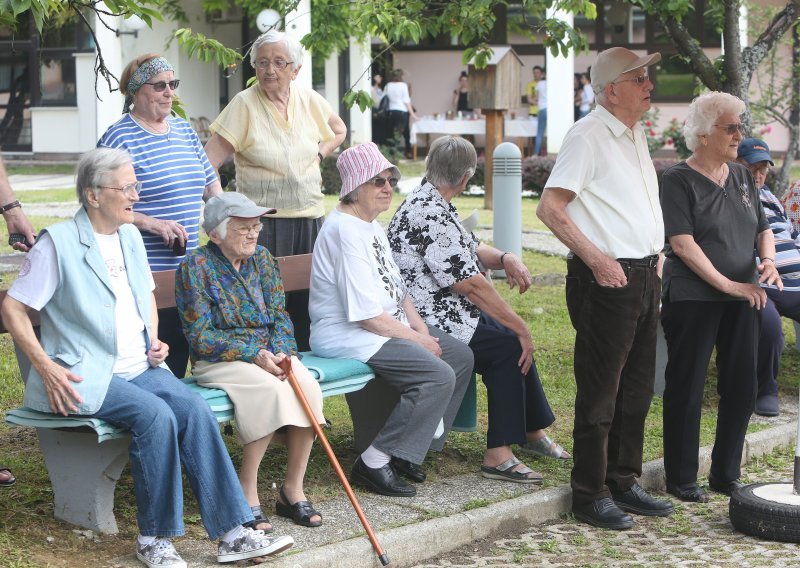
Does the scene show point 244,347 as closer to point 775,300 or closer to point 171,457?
point 171,457

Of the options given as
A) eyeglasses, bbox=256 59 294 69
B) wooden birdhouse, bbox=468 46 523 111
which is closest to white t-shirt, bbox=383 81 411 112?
wooden birdhouse, bbox=468 46 523 111

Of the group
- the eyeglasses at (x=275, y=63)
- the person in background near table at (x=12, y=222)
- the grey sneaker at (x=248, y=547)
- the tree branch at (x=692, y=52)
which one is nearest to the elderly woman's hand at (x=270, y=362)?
the grey sneaker at (x=248, y=547)

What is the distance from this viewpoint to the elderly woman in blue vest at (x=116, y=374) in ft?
14.6

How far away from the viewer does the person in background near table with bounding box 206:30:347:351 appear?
6.18 m

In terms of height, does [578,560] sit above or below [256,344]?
below

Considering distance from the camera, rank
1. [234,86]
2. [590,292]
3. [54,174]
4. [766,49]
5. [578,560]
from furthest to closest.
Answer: [234,86]
[54,174]
[766,49]
[590,292]
[578,560]

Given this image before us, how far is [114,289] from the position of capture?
462 cm

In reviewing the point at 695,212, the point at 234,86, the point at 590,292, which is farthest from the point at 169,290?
the point at 234,86

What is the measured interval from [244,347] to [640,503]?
1946 mm

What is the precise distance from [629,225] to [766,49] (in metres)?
4.05

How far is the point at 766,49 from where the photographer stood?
8.60 metres

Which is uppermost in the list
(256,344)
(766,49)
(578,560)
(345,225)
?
(766,49)

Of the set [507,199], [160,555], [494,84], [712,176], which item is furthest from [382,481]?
[494,84]

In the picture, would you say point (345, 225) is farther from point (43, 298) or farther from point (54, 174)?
point (54, 174)
